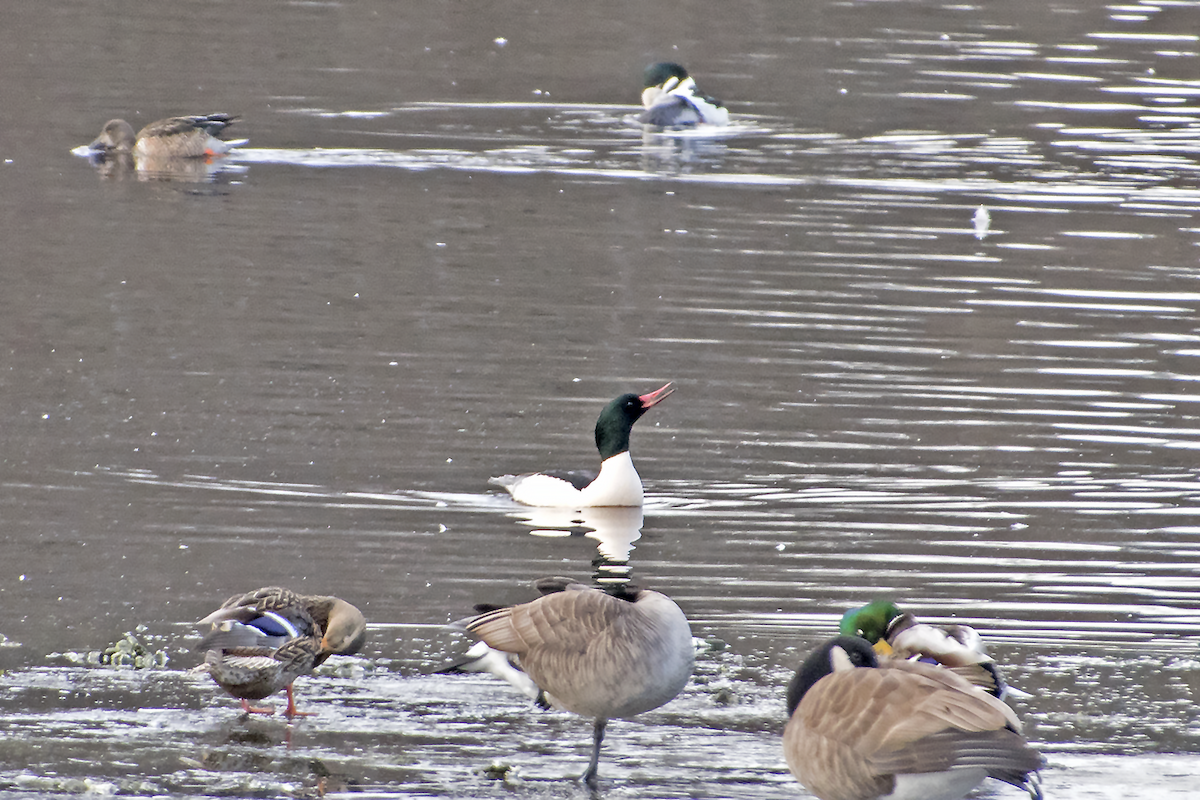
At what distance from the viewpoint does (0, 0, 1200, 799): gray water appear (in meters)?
8.26

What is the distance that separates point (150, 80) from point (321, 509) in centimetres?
2242

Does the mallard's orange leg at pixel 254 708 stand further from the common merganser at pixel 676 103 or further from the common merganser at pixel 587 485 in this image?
the common merganser at pixel 676 103

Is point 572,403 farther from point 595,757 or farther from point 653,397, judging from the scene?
point 595,757

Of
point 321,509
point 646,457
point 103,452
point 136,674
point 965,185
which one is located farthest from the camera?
point 965,185

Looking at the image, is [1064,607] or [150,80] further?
[150,80]

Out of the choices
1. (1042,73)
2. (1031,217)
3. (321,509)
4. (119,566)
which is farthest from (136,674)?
(1042,73)

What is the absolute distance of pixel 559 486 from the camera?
12.5m

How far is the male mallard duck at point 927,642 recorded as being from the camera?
294 inches

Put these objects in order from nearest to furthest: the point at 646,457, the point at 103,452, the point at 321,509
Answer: the point at 321,509
the point at 103,452
the point at 646,457

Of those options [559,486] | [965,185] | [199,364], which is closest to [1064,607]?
[559,486]

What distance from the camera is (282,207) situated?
22.6 meters

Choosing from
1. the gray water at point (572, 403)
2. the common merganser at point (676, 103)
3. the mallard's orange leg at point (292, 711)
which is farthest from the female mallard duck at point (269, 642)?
the common merganser at point (676, 103)

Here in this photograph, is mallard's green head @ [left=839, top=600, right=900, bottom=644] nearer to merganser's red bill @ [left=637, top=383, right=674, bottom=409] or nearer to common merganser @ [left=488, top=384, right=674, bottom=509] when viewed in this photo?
common merganser @ [left=488, top=384, right=674, bottom=509]

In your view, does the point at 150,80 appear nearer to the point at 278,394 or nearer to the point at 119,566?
the point at 278,394
